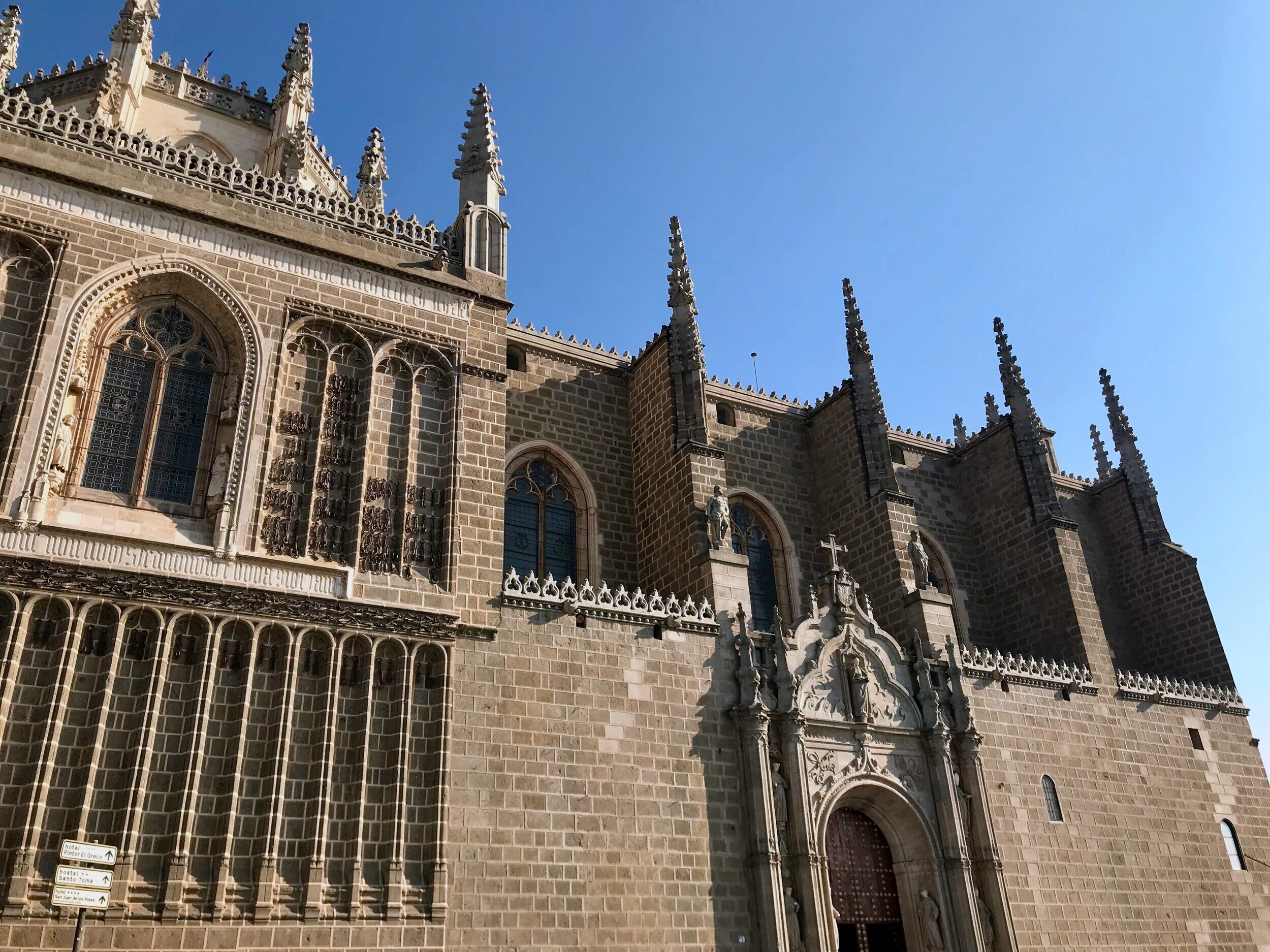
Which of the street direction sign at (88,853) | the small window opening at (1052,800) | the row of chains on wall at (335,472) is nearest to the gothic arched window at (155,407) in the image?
the row of chains on wall at (335,472)

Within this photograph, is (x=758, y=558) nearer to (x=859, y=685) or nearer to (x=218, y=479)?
(x=859, y=685)

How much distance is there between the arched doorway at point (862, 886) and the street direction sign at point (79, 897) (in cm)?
1101

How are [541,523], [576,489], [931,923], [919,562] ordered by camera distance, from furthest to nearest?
[576,489] → [541,523] → [919,562] → [931,923]

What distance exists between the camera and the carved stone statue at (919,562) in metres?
19.1

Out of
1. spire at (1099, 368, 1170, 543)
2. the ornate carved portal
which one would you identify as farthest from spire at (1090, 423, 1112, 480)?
the ornate carved portal

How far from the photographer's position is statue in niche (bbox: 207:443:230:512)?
13.5 m

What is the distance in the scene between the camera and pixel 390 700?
13266 millimetres

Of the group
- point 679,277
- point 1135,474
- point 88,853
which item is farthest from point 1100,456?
point 88,853

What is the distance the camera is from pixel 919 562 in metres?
19.3

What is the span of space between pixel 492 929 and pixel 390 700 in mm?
3276

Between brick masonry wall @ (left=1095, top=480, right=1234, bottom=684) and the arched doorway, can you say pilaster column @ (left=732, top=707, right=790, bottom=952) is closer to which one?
the arched doorway

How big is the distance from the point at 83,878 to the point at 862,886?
39.8 ft

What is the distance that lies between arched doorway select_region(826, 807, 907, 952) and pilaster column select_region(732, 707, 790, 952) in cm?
177

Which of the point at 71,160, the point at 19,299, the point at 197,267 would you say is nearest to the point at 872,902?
the point at 197,267
